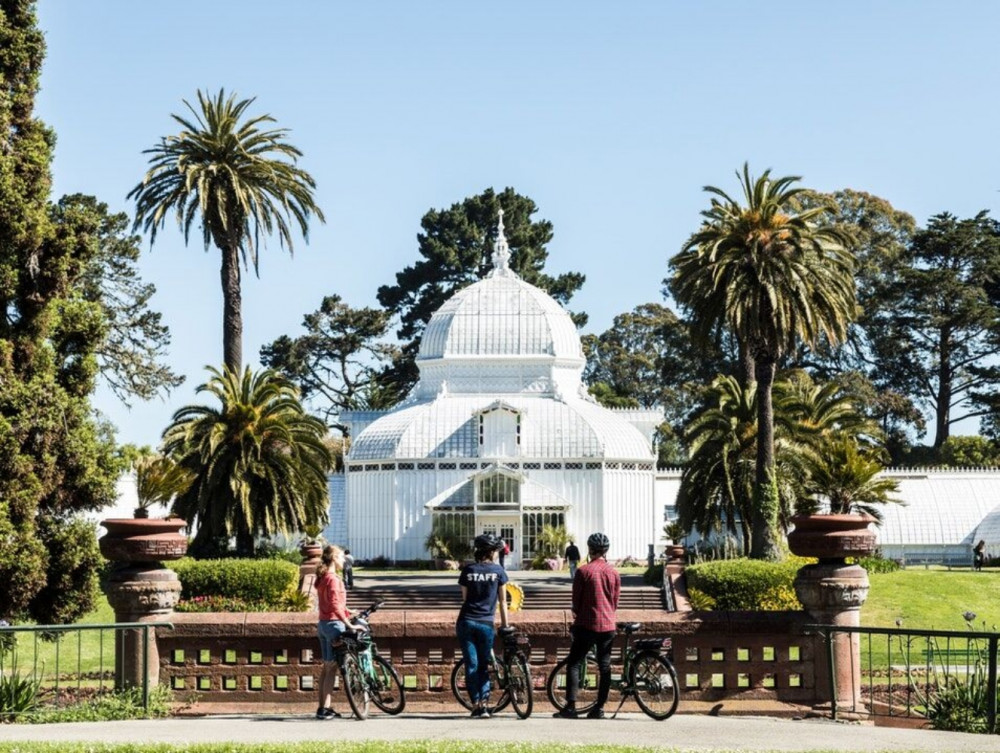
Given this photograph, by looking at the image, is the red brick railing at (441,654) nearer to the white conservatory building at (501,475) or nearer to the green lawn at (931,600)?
the green lawn at (931,600)

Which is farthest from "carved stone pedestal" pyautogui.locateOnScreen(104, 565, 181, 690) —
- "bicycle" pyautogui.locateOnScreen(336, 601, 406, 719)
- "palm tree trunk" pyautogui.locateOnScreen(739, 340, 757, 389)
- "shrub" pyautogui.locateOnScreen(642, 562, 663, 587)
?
"palm tree trunk" pyautogui.locateOnScreen(739, 340, 757, 389)

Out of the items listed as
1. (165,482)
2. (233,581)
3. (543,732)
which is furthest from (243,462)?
(543,732)

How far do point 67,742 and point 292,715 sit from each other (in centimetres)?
309

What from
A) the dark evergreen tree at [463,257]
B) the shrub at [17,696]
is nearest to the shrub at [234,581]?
the shrub at [17,696]

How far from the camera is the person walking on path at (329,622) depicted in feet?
50.6

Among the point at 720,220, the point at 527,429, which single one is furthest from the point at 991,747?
the point at 527,429

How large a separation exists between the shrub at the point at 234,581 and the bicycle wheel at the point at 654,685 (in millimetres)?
21665

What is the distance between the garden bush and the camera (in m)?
34.1

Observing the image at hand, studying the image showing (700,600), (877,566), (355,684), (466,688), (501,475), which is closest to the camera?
(355,684)

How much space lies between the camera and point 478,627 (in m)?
15.2

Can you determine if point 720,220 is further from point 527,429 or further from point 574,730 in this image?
point 574,730

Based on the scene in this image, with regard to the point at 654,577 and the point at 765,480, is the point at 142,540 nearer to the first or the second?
the point at 765,480

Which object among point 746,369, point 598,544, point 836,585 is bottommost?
point 836,585

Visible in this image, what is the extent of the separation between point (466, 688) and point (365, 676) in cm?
98
